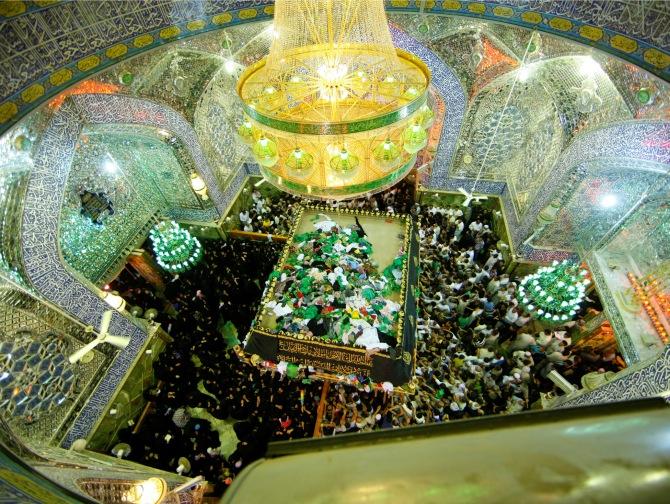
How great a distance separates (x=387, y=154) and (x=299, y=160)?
34.0 inches

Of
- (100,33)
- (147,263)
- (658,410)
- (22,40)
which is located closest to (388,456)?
(658,410)

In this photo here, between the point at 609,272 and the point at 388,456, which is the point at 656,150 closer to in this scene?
the point at 609,272

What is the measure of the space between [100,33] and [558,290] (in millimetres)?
7434

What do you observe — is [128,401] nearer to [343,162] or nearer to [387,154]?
[343,162]

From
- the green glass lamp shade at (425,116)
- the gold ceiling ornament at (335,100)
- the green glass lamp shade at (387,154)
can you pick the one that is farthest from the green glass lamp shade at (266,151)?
the green glass lamp shade at (425,116)

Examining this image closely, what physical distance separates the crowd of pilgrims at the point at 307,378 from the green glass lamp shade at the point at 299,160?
3701mm

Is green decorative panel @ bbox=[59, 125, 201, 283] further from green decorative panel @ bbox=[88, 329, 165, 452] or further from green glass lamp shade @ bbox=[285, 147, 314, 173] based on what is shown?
green glass lamp shade @ bbox=[285, 147, 314, 173]

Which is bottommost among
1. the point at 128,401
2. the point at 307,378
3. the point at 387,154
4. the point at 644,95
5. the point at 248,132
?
the point at 128,401

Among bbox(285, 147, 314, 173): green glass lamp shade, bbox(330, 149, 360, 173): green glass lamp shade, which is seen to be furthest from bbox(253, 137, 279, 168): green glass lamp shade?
bbox(330, 149, 360, 173): green glass lamp shade

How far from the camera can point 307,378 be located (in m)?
5.90

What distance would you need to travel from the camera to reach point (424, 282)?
24.8 ft

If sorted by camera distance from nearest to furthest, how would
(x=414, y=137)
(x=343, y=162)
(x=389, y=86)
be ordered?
(x=343, y=162), (x=414, y=137), (x=389, y=86)

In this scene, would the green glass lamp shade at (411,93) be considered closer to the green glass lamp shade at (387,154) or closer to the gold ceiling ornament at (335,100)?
the gold ceiling ornament at (335,100)

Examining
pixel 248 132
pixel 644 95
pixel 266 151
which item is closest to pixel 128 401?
pixel 248 132
